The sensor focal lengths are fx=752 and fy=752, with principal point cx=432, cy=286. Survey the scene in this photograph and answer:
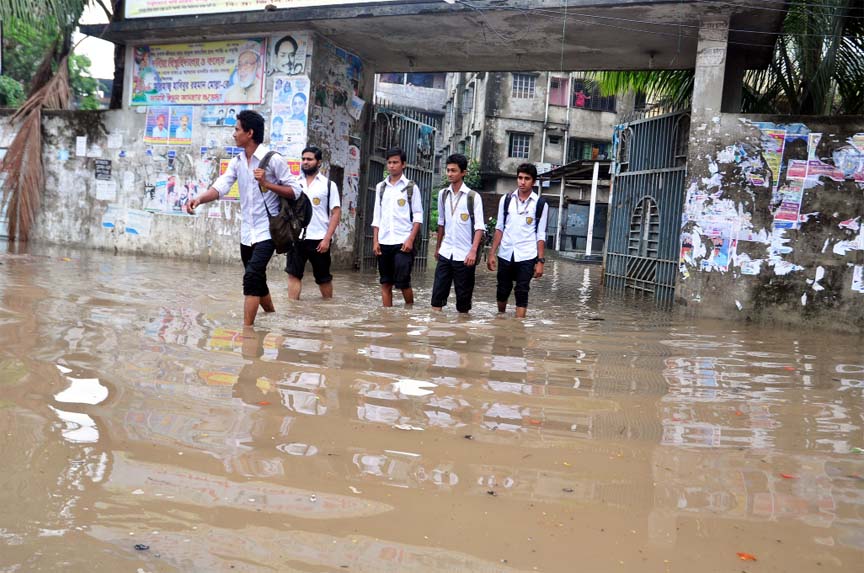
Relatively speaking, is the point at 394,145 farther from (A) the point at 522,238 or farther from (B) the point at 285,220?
(B) the point at 285,220

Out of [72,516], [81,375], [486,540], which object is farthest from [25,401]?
[486,540]

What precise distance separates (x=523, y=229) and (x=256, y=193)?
2672 mm

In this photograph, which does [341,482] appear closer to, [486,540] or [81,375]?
[486,540]

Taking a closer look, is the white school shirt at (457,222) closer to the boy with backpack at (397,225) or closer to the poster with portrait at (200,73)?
the boy with backpack at (397,225)

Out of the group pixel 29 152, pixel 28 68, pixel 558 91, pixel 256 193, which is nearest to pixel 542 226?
pixel 256 193

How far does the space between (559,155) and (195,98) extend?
24717mm

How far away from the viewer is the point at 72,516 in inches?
83.6

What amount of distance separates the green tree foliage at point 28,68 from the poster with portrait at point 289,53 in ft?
51.6

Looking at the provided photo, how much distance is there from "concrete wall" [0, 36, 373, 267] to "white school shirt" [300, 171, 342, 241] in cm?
390

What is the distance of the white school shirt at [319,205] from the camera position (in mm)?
7566

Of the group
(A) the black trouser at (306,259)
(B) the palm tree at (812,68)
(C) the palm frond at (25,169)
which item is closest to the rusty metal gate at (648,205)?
(B) the palm tree at (812,68)

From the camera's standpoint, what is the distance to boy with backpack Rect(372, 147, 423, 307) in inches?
283

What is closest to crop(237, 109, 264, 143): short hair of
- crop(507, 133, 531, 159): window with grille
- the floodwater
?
the floodwater

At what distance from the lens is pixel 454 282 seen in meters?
7.16
